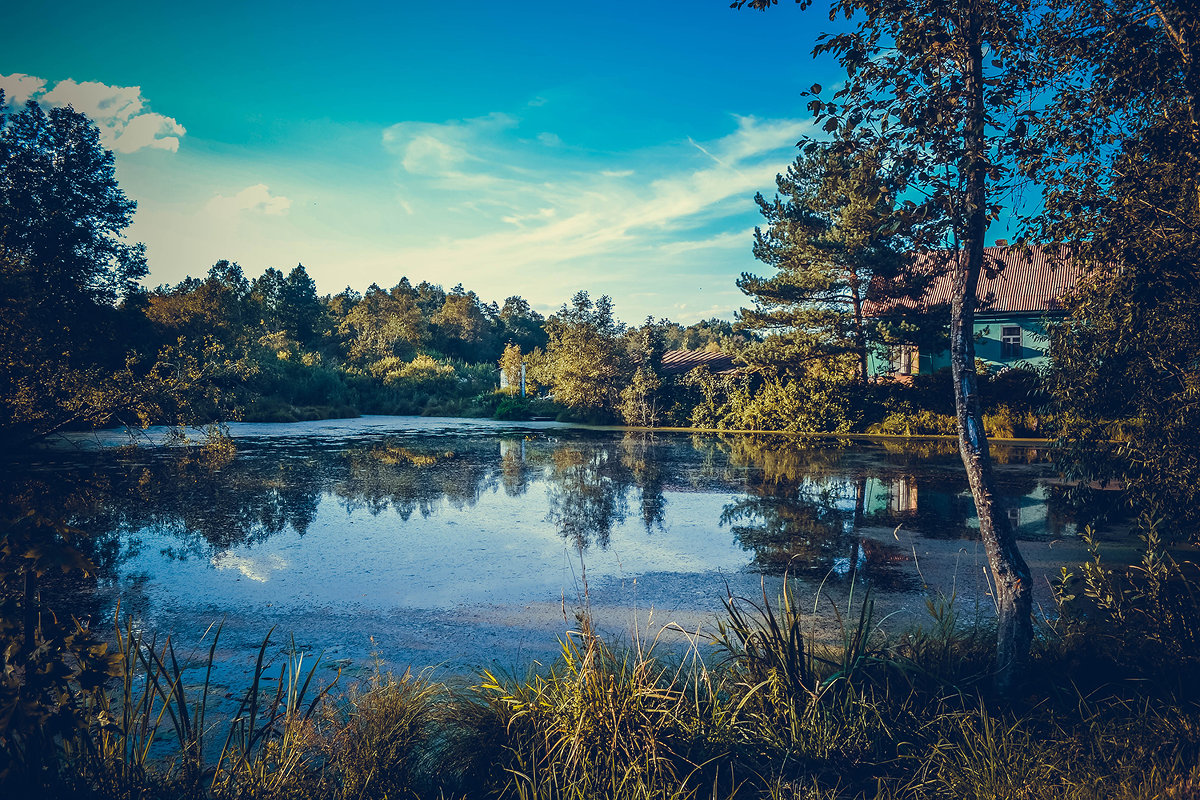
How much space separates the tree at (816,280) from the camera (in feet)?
69.9

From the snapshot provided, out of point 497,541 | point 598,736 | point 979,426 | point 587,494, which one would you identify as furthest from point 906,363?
point 598,736

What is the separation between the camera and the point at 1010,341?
88.9 feet

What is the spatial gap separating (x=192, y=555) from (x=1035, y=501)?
40.9ft

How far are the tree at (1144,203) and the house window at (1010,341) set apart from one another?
25393mm

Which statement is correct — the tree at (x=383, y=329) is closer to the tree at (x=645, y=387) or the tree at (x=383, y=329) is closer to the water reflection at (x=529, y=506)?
the tree at (x=645, y=387)

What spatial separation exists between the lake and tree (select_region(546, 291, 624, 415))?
13400 millimetres

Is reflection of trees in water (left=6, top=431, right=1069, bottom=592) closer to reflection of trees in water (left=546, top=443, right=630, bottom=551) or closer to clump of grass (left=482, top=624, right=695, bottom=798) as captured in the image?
reflection of trees in water (left=546, top=443, right=630, bottom=551)

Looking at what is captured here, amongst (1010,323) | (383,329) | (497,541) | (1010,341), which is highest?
(383,329)

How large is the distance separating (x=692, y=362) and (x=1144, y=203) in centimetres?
2817

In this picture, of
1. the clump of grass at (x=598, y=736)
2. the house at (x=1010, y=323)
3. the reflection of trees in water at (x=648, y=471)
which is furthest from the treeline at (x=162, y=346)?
the house at (x=1010, y=323)

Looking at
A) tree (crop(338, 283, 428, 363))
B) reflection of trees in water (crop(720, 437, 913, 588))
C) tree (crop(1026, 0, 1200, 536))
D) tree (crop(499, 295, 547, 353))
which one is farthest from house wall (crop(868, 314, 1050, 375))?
tree (crop(499, 295, 547, 353))

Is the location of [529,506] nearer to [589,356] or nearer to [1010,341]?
[589,356]

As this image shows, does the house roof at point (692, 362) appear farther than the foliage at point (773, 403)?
Yes

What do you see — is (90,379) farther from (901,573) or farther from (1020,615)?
(901,573)
